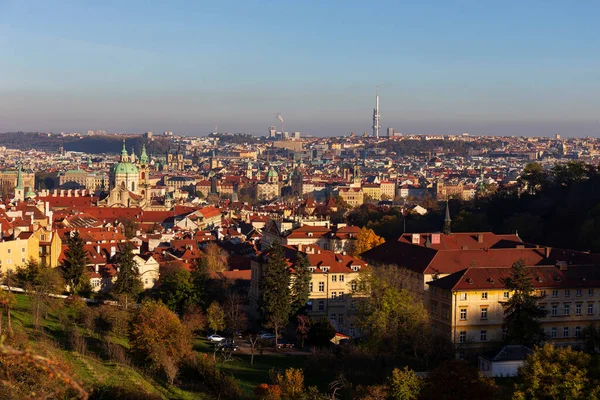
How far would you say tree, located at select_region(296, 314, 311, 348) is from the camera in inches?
1252

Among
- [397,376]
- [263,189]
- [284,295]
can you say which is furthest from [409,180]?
[397,376]

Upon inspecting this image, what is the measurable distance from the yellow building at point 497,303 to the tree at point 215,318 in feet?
24.6

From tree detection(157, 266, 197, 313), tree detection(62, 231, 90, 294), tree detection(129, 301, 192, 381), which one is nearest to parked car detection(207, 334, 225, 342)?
tree detection(157, 266, 197, 313)

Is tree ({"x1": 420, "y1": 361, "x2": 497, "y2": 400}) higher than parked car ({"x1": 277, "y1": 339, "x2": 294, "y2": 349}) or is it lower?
higher

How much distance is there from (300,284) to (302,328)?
3.35 m

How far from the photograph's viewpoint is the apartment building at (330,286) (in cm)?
3699

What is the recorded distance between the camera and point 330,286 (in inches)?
1486

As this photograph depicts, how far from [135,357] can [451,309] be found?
447 inches

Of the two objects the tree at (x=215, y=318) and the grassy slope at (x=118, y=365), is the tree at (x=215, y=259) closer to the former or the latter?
the tree at (x=215, y=318)

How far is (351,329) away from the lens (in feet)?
116

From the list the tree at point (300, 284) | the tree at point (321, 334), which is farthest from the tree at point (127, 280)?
the tree at point (321, 334)

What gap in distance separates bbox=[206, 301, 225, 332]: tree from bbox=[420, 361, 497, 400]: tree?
13997mm

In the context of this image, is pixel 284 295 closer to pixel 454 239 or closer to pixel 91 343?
pixel 91 343

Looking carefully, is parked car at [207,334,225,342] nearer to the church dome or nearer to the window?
the window
